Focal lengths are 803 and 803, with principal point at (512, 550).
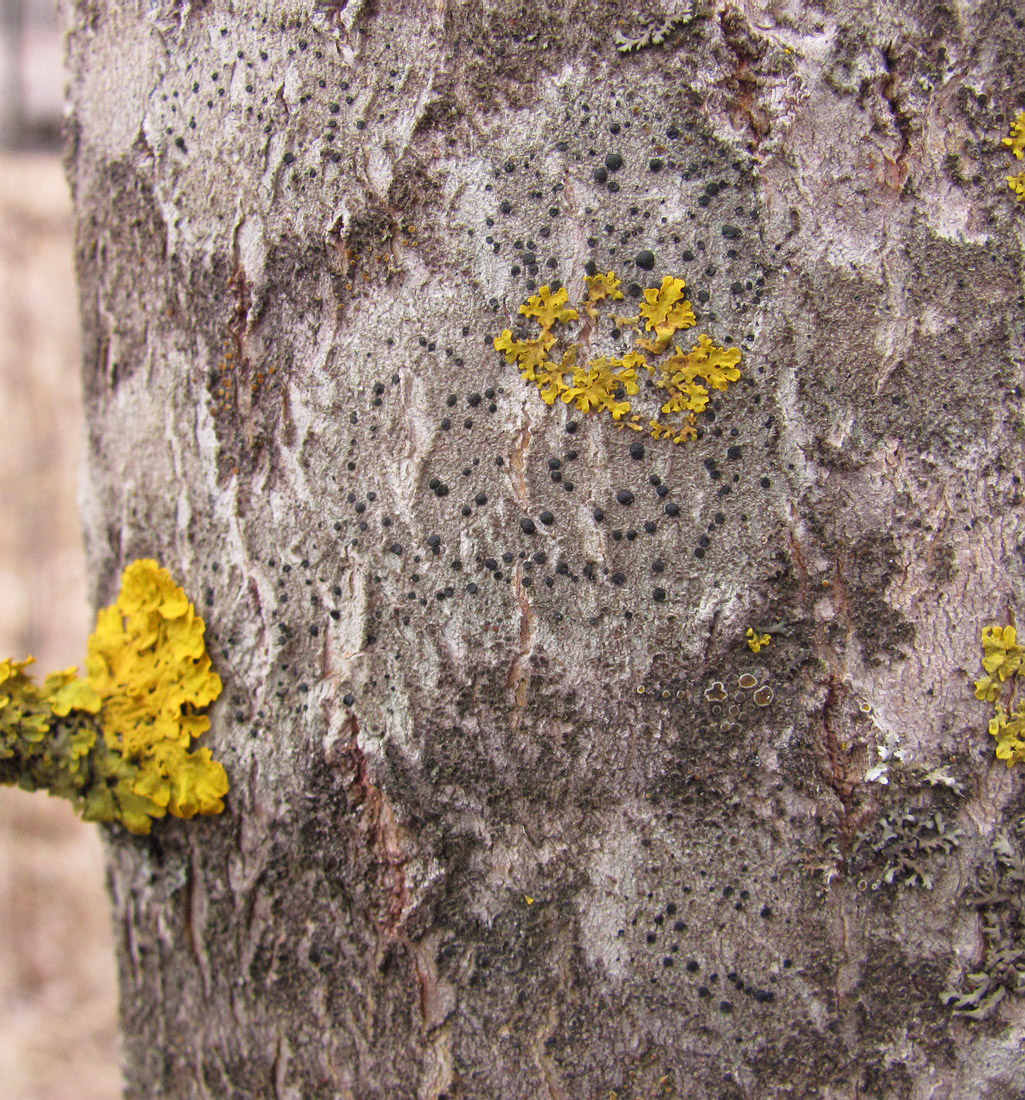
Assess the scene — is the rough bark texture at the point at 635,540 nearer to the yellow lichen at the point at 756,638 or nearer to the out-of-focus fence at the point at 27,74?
the yellow lichen at the point at 756,638

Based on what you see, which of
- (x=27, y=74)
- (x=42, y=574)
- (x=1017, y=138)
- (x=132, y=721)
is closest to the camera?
(x=1017, y=138)

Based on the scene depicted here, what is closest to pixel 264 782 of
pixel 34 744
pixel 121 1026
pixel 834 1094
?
pixel 34 744

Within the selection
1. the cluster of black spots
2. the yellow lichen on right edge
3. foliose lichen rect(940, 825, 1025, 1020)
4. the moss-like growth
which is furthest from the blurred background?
the yellow lichen on right edge

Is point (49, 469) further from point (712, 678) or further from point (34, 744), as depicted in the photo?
point (712, 678)

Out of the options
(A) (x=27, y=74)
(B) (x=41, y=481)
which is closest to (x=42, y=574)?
(B) (x=41, y=481)

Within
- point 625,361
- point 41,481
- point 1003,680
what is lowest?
point 1003,680

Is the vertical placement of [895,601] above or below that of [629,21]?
below

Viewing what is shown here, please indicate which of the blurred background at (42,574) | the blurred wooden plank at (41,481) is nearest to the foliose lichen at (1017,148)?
the blurred background at (42,574)

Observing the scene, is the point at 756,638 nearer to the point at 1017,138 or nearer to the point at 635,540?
the point at 635,540
